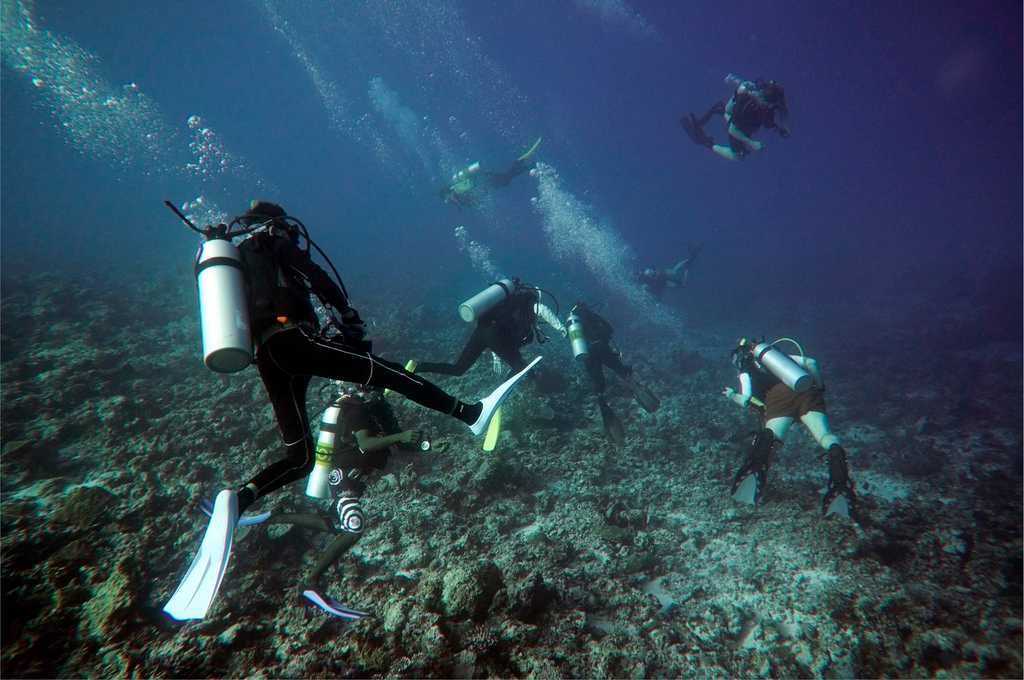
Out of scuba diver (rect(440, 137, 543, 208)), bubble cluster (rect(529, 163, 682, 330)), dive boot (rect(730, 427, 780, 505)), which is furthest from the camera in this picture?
bubble cluster (rect(529, 163, 682, 330))

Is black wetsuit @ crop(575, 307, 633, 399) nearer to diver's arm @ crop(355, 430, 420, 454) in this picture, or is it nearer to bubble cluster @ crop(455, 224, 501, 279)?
diver's arm @ crop(355, 430, 420, 454)

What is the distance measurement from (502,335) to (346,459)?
11.2 feet

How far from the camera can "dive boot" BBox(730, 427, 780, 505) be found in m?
5.31

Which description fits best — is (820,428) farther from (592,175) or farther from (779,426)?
(592,175)

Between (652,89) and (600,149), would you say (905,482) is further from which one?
(600,149)

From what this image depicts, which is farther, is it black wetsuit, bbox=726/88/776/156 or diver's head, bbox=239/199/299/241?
black wetsuit, bbox=726/88/776/156

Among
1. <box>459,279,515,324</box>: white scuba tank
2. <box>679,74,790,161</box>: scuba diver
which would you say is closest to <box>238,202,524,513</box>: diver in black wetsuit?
<box>459,279,515,324</box>: white scuba tank

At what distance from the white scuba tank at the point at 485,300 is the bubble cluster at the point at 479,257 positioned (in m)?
12.2

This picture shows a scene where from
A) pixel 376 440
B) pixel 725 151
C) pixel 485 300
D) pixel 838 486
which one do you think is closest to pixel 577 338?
pixel 485 300

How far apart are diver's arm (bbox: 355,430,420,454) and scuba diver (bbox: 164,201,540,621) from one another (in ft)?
2.93

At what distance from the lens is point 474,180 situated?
60.1ft

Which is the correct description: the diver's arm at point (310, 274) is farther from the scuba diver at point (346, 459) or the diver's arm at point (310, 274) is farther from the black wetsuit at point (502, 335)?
the black wetsuit at point (502, 335)

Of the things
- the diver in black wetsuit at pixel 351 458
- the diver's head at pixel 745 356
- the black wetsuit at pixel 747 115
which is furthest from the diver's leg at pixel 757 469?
the black wetsuit at pixel 747 115

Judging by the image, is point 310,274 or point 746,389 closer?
point 310,274
